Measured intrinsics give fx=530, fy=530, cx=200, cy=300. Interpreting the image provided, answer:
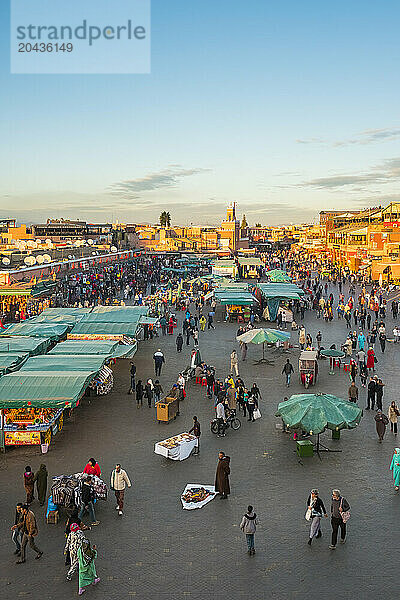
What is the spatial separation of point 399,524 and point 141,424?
7.44 metres

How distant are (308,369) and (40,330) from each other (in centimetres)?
1061

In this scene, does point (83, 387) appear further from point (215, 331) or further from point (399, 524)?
point (215, 331)

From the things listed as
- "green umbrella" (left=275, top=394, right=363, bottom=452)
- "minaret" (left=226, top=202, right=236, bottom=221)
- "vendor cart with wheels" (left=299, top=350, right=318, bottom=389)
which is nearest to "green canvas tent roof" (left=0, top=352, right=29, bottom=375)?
"green umbrella" (left=275, top=394, right=363, bottom=452)

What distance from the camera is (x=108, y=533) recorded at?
905 centimetres

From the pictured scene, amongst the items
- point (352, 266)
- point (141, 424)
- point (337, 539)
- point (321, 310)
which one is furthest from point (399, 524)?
point (352, 266)

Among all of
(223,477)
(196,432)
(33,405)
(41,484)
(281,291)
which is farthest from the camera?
(281,291)

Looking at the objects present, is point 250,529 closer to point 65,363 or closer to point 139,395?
point 139,395

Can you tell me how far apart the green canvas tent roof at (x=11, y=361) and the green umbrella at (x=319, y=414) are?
8032mm

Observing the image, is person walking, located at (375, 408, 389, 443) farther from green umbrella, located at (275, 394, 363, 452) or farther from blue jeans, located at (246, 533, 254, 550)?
blue jeans, located at (246, 533, 254, 550)

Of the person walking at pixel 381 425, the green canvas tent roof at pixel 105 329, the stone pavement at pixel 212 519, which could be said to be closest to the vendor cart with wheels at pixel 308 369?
the stone pavement at pixel 212 519

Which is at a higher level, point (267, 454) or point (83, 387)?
point (83, 387)

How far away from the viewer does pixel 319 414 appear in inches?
476

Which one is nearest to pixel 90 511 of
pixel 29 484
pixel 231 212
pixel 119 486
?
pixel 119 486

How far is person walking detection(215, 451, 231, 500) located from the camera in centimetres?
1016
